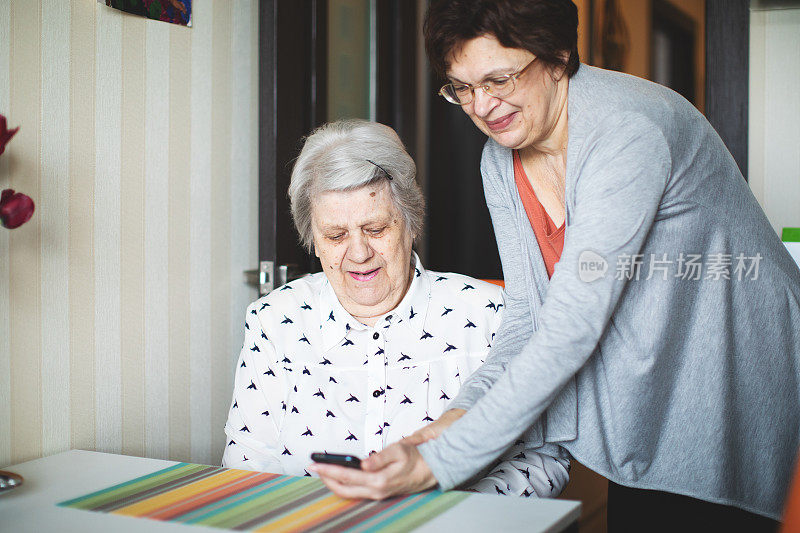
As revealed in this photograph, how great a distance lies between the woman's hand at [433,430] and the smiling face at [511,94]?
1.65ft

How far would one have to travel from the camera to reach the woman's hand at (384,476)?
3.59 ft

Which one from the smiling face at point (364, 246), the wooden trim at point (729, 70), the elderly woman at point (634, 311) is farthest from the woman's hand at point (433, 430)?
the wooden trim at point (729, 70)

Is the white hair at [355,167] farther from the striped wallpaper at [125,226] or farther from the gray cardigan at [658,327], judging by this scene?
the gray cardigan at [658,327]

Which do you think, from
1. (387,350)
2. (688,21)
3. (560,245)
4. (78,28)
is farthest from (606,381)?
(688,21)

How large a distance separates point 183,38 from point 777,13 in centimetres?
157

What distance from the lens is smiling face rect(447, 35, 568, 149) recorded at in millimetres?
1231

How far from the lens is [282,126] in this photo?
215cm

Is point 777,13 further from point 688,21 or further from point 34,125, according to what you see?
point 688,21

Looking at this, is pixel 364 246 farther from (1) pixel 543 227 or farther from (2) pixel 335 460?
(2) pixel 335 460

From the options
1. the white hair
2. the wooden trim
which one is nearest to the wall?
the wooden trim

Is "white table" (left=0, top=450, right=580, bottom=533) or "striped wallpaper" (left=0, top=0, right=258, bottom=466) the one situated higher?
"striped wallpaper" (left=0, top=0, right=258, bottom=466)

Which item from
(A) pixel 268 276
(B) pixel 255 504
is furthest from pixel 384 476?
(A) pixel 268 276

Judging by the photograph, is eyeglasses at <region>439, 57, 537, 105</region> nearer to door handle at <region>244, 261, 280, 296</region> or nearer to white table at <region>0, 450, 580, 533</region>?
white table at <region>0, 450, 580, 533</region>

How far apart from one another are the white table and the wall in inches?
48.4
